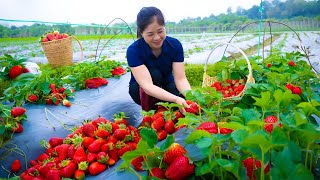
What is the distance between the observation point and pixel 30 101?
8.20 ft

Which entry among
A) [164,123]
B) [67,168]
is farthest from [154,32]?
[67,168]

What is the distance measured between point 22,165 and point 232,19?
23.7 m

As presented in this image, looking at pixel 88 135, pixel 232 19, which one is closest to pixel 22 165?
pixel 88 135

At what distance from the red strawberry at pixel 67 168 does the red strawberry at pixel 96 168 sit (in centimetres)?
9

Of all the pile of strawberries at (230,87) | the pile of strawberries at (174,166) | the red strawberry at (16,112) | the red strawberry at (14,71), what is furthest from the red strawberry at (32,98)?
the pile of strawberries at (174,166)

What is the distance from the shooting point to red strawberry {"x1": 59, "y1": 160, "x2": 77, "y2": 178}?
1552 mm

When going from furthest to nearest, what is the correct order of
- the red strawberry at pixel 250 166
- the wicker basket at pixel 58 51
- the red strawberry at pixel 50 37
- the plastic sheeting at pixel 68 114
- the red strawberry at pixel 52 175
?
the red strawberry at pixel 50 37
the wicker basket at pixel 58 51
the plastic sheeting at pixel 68 114
the red strawberry at pixel 52 175
the red strawberry at pixel 250 166

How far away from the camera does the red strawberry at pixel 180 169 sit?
3.36ft

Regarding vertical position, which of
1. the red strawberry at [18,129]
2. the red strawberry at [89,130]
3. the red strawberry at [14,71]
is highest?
the red strawberry at [14,71]

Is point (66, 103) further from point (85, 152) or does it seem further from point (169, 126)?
point (169, 126)

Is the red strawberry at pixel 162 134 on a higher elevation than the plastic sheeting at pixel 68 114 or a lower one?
higher

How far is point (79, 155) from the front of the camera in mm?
1646

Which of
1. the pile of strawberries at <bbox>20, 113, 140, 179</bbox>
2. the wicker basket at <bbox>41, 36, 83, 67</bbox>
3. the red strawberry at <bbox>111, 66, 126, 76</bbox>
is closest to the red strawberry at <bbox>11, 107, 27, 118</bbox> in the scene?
the pile of strawberries at <bbox>20, 113, 140, 179</bbox>

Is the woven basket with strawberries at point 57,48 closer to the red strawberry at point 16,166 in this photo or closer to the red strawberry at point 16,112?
the red strawberry at point 16,112
